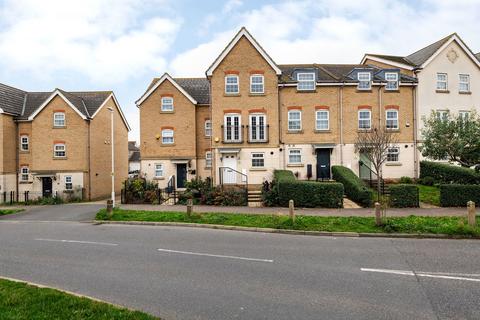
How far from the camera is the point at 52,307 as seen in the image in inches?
181

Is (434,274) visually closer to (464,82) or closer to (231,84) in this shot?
(231,84)

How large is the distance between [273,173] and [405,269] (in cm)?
1488

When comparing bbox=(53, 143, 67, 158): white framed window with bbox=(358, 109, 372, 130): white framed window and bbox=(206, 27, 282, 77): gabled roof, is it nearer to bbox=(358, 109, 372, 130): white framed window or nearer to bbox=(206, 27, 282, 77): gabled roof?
bbox=(206, 27, 282, 77): gabled roof

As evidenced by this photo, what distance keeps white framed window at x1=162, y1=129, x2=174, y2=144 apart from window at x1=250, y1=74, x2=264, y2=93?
786 cm

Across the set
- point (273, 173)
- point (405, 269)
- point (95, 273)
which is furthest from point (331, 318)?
point (273, 173)

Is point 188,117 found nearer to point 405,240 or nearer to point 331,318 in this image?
point 405,240

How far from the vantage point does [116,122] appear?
3281 cm

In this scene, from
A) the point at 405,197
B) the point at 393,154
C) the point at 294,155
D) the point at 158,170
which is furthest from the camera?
the point at 158,170

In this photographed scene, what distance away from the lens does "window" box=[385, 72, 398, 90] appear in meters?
23.3

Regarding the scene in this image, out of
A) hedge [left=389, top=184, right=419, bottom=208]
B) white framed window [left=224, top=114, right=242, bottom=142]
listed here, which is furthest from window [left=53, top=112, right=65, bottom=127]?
hedge [left=389, top=184, right=419, bottom=208]

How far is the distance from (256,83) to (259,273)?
17.6 meters

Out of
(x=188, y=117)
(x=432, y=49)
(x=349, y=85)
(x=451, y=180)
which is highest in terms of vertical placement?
(x=432, y=49)

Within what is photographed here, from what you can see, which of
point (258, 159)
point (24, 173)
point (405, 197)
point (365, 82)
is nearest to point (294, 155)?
point (258, 159)

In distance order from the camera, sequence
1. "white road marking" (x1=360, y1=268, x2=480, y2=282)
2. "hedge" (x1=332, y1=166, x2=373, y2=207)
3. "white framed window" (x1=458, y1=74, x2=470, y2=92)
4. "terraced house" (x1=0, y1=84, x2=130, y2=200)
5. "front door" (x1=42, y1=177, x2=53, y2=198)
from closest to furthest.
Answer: "white road marking" (x1=360, y1=268, x2=480, y2=282) < "hedge" (x1=332, y1=166, x2=373, y2=207) < "white framed window" (x1=458, y1=74, x2=470, y2=92) < "terraced house" (x1=0, y1=84, x2=130, y2=200) < "front door" (x1=42, y1=177, x2=53, y2=198)
